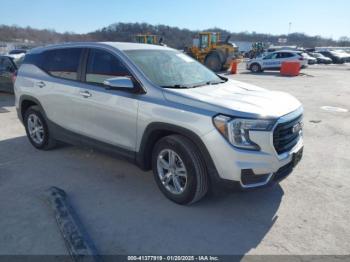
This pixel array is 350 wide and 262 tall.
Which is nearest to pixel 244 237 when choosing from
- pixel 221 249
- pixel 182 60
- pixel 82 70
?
pixel 221 249

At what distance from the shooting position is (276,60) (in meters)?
25.0

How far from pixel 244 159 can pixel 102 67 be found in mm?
2398

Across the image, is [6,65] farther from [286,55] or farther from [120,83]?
[286,55]

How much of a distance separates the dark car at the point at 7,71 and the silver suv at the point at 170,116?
253 inches

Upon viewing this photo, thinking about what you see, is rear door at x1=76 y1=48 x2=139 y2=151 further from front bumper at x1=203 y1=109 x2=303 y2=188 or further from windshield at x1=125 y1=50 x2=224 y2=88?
front bumper at x1=203 y1=109 x2=303 y2=188

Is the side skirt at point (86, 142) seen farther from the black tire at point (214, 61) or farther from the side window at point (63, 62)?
the black tire at point (214, 61)

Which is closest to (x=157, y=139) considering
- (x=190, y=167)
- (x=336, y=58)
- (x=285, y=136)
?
(x=190, y=167)

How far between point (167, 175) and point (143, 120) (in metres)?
0.72

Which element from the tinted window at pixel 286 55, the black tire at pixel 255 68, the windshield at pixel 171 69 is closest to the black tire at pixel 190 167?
the windshield at pixel 171 69

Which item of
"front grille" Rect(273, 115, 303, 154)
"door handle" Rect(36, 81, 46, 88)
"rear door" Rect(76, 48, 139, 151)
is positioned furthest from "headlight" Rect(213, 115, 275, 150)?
"door handle" Rect(36, 81, 46, 88)

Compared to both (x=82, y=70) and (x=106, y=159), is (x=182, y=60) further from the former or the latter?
(x=106, y=159)

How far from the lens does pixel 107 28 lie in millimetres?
59438

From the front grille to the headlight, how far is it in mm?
171

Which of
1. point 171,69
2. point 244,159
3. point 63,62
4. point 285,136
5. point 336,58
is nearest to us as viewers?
point 244,159
